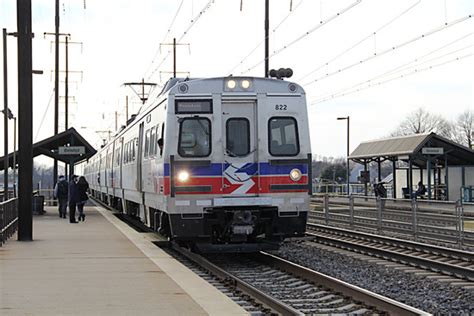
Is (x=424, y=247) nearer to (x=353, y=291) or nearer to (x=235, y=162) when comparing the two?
(x=235, y=162)

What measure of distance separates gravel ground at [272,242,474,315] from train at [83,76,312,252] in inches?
48.6

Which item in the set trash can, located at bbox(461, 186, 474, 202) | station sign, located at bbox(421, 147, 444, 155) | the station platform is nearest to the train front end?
the station platform

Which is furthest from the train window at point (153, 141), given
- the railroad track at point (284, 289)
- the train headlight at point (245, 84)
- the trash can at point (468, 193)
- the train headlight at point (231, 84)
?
the trash can at point (468, 193)

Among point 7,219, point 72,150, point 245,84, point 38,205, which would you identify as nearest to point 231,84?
point 245,84

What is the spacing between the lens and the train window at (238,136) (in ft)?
45.0

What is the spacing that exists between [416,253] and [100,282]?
8.44m

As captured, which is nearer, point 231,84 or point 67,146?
point 231,84

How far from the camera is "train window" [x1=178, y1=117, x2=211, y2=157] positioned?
13.5m

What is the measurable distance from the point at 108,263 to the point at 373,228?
451 inches

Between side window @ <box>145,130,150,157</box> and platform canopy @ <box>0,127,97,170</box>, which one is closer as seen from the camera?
side window @ <box>145,130,150,157</box>

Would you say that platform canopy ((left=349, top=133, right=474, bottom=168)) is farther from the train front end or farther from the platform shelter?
the train front end

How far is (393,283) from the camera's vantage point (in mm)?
11898

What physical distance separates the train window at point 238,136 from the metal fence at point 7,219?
547 cm

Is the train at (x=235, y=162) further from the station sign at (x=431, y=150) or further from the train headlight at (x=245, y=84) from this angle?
the station sign at (x=431, y=150)
